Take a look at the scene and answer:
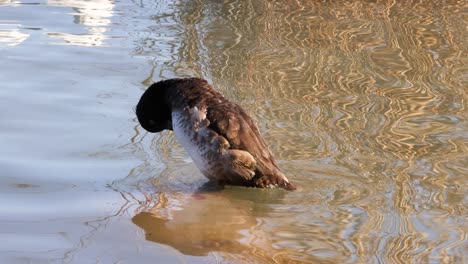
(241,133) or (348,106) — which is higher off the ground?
(241,133)

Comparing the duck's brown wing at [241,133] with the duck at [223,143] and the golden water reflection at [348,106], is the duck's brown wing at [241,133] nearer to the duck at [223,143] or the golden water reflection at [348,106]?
the duck at [223,143]

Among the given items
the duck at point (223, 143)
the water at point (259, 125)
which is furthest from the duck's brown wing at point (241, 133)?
the water at point (259, 125)

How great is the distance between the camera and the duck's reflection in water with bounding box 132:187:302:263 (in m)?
5.27

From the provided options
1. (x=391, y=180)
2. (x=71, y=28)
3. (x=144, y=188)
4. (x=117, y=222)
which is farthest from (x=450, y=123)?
(x=71, y=28)

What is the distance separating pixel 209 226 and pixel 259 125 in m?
1.87

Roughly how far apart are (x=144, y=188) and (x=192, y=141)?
1.43ft

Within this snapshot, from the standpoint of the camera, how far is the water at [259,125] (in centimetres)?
541

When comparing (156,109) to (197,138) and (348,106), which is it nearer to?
(197,138)

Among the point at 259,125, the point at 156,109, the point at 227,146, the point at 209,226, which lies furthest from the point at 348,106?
the point at 209,226

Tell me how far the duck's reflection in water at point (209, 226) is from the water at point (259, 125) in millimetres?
16

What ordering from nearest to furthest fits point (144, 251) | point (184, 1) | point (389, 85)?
1. point (144, 251)
2. point (389, 85)
3. point (184, 1)

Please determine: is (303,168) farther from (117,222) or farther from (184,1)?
(184,1)

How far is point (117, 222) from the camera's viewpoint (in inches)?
224

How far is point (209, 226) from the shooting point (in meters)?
5.77
